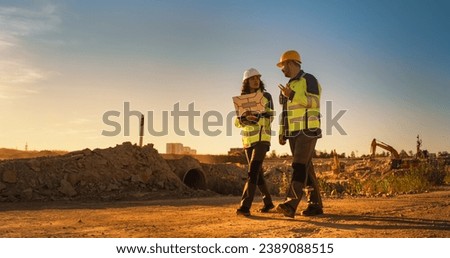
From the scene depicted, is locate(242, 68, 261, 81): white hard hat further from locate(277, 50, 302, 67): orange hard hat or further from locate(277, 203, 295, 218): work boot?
locate(277, 203, 295, 218): work boot

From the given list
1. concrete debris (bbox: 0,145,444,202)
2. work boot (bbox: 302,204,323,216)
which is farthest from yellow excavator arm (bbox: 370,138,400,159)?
work boot (bbox: 302,204,323,216)

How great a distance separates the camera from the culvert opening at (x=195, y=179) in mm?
20170

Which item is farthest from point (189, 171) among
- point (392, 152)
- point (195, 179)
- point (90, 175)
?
point (392, 152)

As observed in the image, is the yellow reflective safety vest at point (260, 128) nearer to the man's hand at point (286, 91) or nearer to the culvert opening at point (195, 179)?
the man's hand at point (286, 91)

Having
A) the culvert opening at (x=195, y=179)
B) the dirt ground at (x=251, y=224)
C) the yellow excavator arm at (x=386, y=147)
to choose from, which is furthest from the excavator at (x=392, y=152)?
the dirt ground at (x=251, y=224)

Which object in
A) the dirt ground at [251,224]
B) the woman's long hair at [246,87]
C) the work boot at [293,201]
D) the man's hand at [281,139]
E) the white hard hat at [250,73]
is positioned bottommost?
the dirt ground at [251,224]

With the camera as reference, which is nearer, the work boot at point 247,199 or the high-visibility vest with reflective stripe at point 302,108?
the high-visibility vest with reflective stripe at point 302,108

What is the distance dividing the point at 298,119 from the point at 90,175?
9.92 metres

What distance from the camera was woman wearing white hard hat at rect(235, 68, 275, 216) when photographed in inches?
305

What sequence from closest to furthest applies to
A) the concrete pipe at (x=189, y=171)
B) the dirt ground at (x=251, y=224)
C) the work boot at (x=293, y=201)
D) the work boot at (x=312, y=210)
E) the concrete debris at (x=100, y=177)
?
the dirt ground at (x=251, y=224) → the work boot at (x=293, y=201) → the work boot at (x=312, y=210) → the concrete debris at (x=100, y=177) → the concrete pipe at (x=189, y=171)

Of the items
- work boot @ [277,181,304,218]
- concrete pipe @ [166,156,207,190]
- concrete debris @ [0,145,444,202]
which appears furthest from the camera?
concrete pipe @ [166,156,207,190]

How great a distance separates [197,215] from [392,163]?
1927cm

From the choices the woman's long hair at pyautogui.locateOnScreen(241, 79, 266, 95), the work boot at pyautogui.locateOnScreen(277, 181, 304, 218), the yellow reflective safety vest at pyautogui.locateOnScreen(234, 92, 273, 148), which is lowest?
the work boot at pyautogui.locateOnScreen(277, 181, 304, 218)
